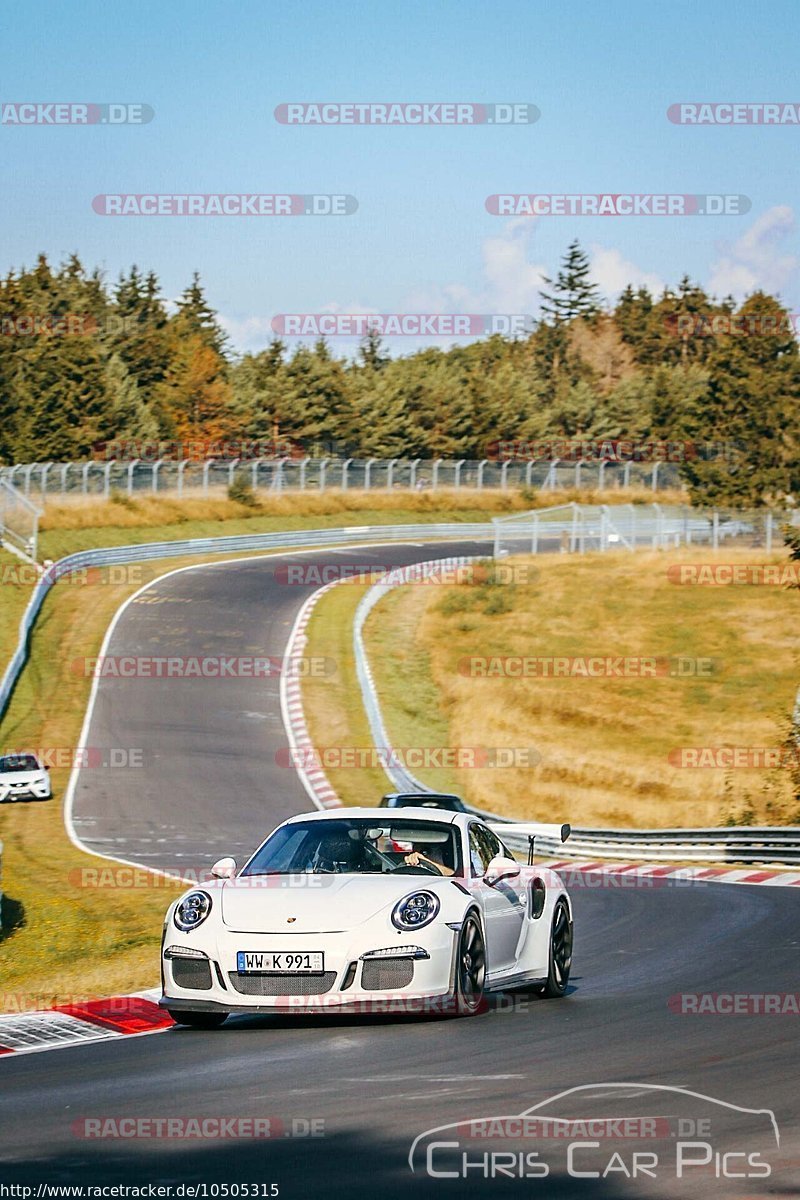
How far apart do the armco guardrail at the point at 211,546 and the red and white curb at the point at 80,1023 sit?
26.7 metres

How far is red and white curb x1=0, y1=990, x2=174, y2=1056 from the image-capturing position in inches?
386

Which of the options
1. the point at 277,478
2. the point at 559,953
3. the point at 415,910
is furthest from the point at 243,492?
the point at 415,910

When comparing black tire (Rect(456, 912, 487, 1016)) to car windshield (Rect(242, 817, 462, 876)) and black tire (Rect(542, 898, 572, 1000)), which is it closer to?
car windshield (Rect(242, 817, 462, 876))

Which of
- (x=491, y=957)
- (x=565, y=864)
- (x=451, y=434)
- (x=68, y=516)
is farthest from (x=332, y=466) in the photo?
(x=491, y=957)

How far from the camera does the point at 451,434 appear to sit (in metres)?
104

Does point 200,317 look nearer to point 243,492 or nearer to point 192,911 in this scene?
point 243,492

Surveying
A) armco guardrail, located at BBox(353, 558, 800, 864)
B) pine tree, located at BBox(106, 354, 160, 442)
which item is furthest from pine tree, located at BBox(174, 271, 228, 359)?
armco guardrail, located at BBox(353, 558, 800, 864)

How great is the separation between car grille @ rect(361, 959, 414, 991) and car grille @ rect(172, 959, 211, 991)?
91 cm

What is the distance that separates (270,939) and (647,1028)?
7.36 feet

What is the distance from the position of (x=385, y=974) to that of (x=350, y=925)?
339 millimetres

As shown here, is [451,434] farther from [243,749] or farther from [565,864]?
[565,864]

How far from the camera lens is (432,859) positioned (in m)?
11.0

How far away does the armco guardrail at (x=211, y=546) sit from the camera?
4200cm

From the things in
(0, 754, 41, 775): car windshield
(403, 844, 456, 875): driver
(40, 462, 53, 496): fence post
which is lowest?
(0, 754, 41, 775): car windshield
